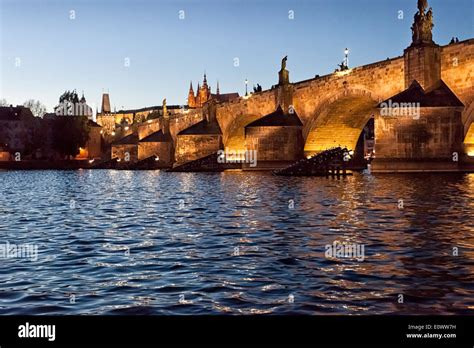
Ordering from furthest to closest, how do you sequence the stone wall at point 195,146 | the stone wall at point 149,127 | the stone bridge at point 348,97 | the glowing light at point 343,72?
the stone wall at point 149,127 → the stone wall at point 195,146 → the glowing light at point 343,72 → the stone bridge at point 348,97

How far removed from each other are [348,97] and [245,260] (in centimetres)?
3387

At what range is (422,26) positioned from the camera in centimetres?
3338

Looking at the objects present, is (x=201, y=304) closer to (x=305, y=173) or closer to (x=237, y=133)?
(x=305, y=173)

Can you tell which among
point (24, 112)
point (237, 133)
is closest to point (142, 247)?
point (237, 133)

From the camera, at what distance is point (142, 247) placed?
1142 cm

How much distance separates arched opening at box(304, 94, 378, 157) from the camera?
4394 cm

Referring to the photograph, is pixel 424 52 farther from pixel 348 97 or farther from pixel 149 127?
pixel 149 127

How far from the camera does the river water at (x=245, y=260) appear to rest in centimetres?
696

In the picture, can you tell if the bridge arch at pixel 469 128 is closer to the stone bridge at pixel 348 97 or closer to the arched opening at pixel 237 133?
the stone bridge at pixel 348 97

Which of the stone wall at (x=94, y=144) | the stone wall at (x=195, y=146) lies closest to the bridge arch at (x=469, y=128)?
the stone wall at (x=195, y=146)

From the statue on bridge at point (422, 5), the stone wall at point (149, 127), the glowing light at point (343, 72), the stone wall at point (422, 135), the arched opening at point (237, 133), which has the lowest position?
the stone wall at point (422, 135)

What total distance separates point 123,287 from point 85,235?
229 inches

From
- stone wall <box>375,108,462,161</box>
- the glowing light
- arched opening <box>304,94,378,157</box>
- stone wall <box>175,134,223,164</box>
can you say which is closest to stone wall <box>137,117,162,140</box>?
stone wall <box>175,134,223,164</box>

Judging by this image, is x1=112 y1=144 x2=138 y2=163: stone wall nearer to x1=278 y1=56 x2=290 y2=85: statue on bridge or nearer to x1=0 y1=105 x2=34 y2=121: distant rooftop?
x1=0 y1=105 x2=34 y2=121: distant rooftop
